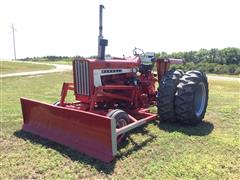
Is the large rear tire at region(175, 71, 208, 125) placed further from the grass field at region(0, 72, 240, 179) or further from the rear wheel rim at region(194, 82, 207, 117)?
the rear wheel rim at region(194, 82, 207, 117)

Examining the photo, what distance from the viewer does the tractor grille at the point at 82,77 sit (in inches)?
225

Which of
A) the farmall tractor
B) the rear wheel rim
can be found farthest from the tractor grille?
the rear wheel rim

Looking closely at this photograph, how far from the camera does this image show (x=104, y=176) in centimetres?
423

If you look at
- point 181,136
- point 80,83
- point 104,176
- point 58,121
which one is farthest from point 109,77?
point 104,176

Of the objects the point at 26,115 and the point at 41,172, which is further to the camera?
the point at 26,115

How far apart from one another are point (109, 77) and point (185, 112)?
1776 mm

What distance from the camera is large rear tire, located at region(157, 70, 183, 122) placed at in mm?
6320

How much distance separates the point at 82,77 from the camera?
5.83 m

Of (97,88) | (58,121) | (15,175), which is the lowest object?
(15,175)

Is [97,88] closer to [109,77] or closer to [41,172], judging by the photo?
[109,77]

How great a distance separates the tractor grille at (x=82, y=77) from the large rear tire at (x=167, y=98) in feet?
5.35

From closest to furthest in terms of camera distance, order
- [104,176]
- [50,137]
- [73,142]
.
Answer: [104,176], [73,142], [50,137]

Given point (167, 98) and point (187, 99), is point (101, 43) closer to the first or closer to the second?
point (167, 98)

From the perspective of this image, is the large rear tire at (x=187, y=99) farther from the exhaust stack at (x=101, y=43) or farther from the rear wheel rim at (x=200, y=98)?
the exhaust stack at (x=101, y=43)
